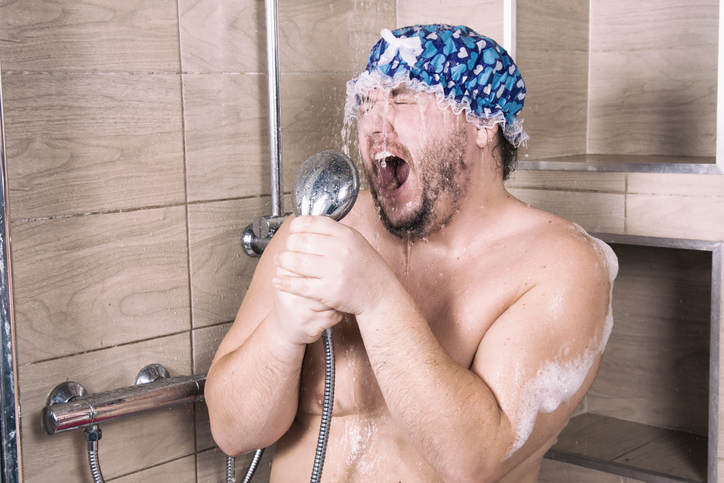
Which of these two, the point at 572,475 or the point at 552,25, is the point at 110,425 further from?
the point at 552,25

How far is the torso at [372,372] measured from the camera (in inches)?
45.2

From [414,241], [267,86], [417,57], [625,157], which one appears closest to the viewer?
[417,57]

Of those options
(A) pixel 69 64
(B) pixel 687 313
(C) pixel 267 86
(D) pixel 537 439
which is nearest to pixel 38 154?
(A) pixel 69 64

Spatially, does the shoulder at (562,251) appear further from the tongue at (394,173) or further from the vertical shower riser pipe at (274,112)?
the vertical shower riser pipe at (274,112)

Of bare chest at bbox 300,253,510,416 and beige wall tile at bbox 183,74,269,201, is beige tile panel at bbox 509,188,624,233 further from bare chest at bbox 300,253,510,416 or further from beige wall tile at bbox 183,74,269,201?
beige wall tile at bbox 183,74,269,201

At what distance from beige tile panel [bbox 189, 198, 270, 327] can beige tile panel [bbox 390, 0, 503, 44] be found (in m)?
0.64

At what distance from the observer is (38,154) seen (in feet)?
3.97

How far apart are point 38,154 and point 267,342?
1.75 ft

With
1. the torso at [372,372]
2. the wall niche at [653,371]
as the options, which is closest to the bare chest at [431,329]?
the torso at [372,372]

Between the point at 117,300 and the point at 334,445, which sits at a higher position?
the point at 117,300

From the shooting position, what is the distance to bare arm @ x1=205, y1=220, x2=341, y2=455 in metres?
0.95

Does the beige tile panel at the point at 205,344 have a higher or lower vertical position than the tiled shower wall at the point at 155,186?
lower

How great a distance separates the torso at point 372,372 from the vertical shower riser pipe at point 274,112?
366 millimetres

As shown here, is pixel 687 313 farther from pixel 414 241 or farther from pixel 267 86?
pixel 267 86
